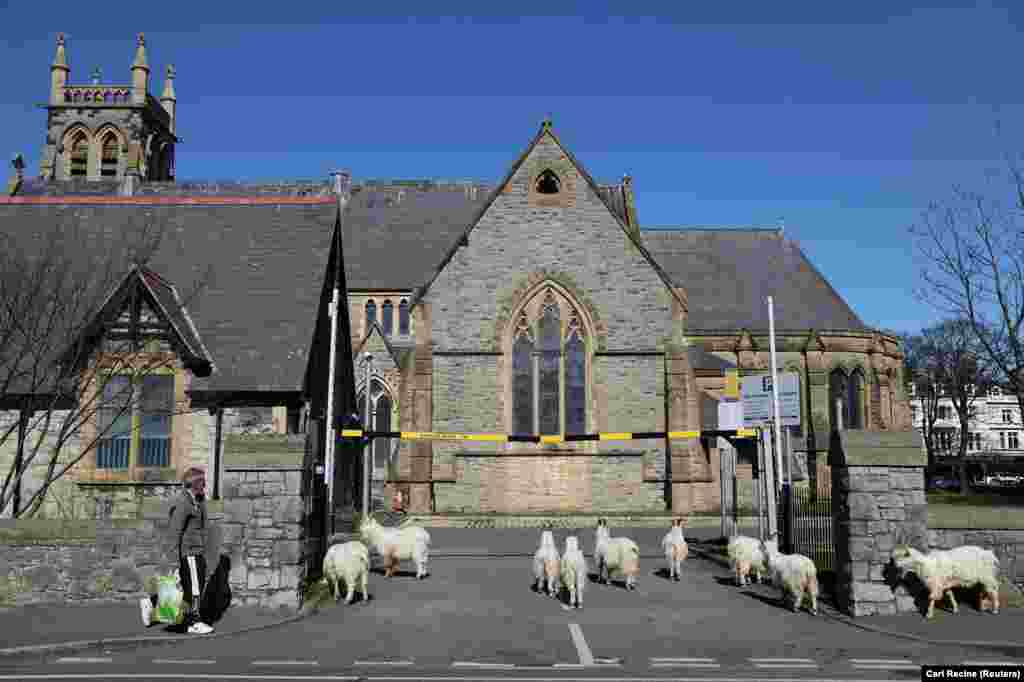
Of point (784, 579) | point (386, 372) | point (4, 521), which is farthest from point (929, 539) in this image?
point (386, 372)

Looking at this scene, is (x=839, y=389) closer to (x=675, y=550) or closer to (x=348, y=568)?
(x=675, y=550)

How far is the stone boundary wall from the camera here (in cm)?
1270

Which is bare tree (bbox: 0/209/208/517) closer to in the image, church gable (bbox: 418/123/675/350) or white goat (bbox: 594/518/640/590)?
church gable (bbox: 418/123/675/350)

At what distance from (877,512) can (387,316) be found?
35.0 metres

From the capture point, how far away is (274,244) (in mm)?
25297

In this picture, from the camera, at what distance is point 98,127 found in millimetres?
57750

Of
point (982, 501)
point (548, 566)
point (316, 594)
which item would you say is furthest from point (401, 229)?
point (316, 594)

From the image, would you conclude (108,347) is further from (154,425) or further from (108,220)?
(108,220)

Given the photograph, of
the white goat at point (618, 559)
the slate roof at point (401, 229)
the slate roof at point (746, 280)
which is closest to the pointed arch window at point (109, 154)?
the slate roof at point (401, 229)

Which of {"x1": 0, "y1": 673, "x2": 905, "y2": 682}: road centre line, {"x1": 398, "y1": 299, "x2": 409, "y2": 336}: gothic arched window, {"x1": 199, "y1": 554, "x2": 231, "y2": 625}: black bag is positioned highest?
{"x1": 398, "y1": 299, "x2": 409, "y2": 336}: gothic arched window

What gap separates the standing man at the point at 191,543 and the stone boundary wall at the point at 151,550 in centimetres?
123

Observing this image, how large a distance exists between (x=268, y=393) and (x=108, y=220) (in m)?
8.78

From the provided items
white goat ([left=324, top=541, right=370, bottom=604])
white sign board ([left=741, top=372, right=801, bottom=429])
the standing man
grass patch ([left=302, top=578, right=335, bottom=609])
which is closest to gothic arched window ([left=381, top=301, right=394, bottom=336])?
white sign board ([left=741, top=372, right=801, bottom=429])

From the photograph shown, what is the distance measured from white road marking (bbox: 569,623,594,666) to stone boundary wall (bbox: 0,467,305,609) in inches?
150
